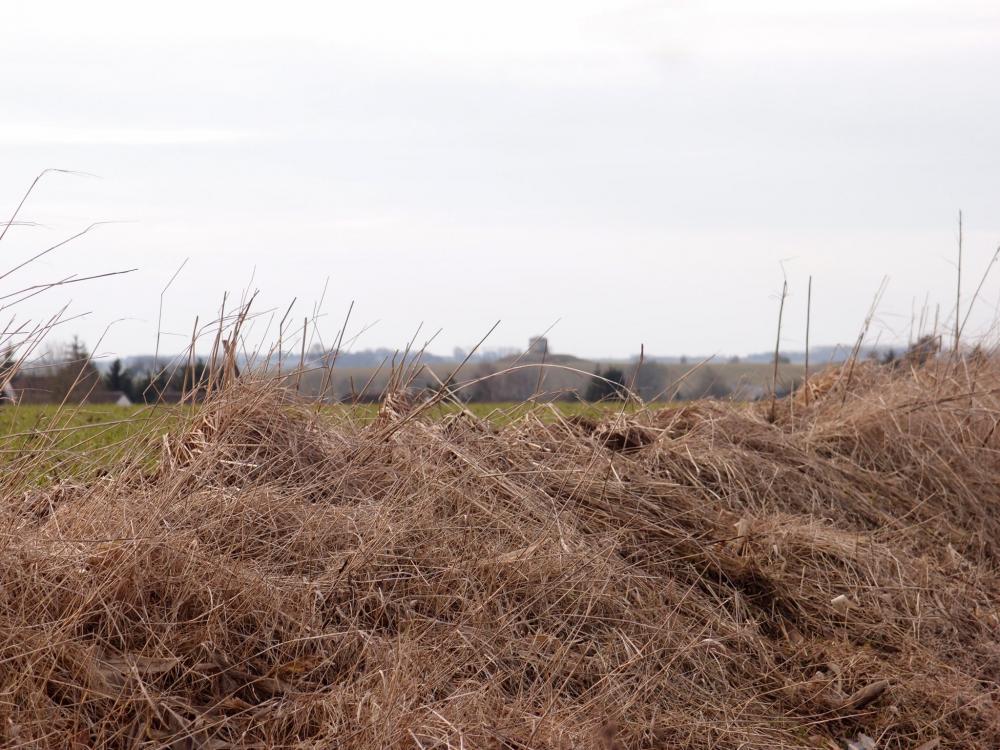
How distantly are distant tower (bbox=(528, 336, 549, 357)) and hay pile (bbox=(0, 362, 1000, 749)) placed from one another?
0.43 m

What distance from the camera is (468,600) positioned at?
129 inches

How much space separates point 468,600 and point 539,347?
1.82m

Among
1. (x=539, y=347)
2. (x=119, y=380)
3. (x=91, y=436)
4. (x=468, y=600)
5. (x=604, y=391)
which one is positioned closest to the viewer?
(x=468, y=600)

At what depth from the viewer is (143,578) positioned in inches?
113

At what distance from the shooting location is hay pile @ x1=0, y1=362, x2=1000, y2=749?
2689 mm

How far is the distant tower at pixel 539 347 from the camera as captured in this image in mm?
4466

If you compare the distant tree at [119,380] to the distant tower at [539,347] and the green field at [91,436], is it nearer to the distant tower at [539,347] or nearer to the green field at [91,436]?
the green field at [91,436]

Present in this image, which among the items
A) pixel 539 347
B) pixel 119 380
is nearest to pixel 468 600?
pixel 539 347

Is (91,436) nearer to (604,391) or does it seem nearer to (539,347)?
(539,347)

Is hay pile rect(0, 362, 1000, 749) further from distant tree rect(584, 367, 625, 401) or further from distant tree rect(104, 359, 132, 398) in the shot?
distant tree rect(104, 359, 132, 398)

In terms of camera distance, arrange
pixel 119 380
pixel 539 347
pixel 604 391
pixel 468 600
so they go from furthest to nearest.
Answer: pixel 119 380 → pixel 604 391 → pixel 539 347 → pixel 468 600

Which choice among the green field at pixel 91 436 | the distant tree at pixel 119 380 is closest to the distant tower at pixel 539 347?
the green field at pixel 91 436

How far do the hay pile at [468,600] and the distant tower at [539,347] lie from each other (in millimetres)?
428

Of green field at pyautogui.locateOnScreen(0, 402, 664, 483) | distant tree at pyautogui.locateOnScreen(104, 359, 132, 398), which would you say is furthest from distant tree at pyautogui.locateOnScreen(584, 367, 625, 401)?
distant tree at pyautogui.locateOnScreen(104, 359, 132, 398)
